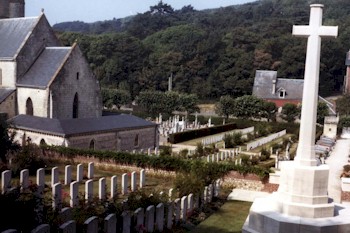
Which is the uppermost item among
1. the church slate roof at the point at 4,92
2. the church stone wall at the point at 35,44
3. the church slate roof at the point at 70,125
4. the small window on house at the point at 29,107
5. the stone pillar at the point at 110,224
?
the church stone wall at the point at 35,44

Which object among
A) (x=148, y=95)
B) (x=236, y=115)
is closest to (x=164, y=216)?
(x=236, y=115)

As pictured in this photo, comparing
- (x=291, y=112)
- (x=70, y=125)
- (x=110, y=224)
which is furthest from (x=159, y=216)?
(x=291, y=112)

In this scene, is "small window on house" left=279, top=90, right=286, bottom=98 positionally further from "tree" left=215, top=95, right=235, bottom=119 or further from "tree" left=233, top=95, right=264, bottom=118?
"tree" left=215, top=95, right=235, bottom=119

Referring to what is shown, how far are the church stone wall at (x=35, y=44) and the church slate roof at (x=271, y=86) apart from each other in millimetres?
38220

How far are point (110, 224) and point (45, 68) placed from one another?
2610 cm

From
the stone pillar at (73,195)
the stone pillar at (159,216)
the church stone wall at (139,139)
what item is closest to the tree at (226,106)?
the church stone wall at (139,139)

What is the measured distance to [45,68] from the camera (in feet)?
116

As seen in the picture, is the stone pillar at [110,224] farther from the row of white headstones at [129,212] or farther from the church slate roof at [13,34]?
the church slate roof at [13,34]

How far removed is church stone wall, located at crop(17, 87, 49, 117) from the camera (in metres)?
33.4

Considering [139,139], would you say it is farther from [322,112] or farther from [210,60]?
[210,60]

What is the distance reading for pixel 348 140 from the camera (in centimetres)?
4884

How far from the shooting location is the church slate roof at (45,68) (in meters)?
34.2

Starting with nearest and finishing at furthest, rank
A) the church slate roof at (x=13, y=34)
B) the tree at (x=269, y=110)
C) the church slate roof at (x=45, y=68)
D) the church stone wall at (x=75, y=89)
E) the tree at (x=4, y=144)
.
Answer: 1. the tree at (x=4, y=144)
2. the church stone wall at (x=75, y=89)
3. the church slate roof at (x=45, y=68)
4. the church slate roof at (x=13, y=34)
5. the tree at (x=269, y=110)

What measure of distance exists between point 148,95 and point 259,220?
169 ft
